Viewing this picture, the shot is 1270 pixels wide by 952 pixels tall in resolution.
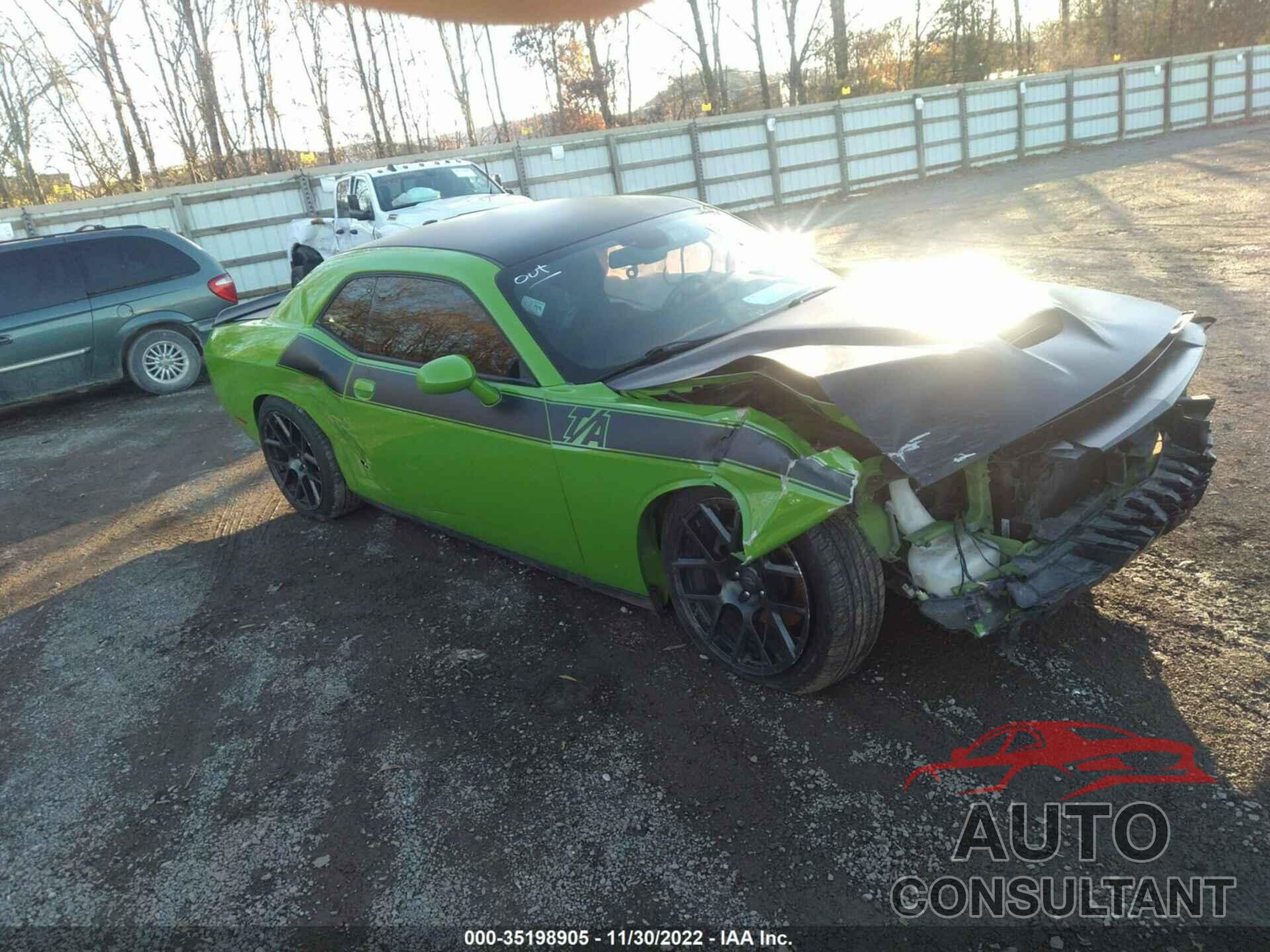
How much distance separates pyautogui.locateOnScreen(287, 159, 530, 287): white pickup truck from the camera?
11.7 m

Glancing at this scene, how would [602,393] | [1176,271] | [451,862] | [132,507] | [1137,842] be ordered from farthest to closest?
1. [1176,271]
2. [132,507]
3. [602,393]
4. [451,862]
5. [1137,842]

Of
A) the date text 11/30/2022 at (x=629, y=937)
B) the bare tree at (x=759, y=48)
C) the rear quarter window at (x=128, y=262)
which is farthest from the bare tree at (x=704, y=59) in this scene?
the date text 11/30/2022 at (x=629, y=937)

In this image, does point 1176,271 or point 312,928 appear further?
point 1176,271

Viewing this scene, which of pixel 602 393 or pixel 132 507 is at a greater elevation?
pixel 602 393

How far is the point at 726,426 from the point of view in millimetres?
2807

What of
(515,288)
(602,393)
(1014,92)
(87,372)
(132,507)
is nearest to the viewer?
(602,393)

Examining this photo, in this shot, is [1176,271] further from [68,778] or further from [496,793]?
[68,778]

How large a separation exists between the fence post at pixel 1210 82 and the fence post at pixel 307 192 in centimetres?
2625

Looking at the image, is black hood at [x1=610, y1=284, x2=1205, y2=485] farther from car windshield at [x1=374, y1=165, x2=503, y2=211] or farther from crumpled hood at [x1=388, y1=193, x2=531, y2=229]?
car windshield at [x1=374, y1=165, x2=503, y2=211]

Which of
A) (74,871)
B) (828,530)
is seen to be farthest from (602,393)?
(74,871)

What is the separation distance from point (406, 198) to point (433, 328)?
9086mm

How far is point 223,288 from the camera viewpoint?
32.1 feet

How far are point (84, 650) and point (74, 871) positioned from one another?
175 centimetres

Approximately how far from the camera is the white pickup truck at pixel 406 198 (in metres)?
11.7
